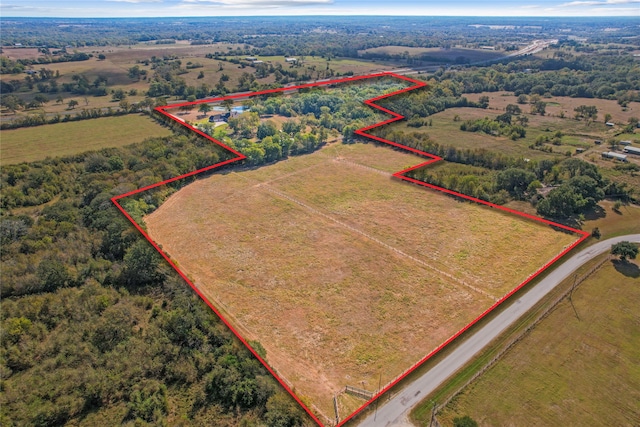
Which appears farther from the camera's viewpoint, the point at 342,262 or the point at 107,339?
the point at 342,262

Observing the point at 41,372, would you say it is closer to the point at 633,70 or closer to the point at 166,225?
the point at 166,225

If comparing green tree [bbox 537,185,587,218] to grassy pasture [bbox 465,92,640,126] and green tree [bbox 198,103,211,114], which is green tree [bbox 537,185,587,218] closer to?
grassy pasture [bbox 465,92,640,126]

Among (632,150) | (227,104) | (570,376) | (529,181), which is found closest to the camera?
(570,376)

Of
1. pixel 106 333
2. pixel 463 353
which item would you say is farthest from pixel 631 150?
pixel 106 333

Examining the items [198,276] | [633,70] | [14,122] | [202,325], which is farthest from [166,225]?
[633,70]

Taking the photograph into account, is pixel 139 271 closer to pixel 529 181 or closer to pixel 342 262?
pixel 342 262

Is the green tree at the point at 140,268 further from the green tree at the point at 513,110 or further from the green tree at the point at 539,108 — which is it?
the green tree at the point at 539,108
